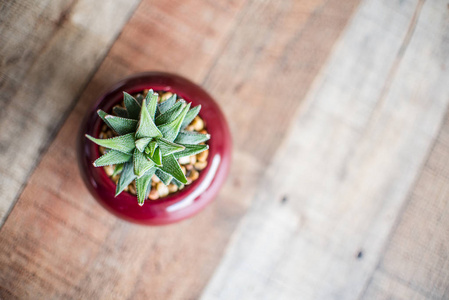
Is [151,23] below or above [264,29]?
below

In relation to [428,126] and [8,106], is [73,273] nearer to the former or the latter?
[8,106]

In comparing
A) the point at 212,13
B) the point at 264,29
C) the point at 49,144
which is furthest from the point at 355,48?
the point at 49,144

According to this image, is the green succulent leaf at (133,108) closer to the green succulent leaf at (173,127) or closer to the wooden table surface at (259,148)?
the green succulent leaf at (173,127)

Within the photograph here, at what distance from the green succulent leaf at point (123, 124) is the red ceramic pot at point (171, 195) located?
0.11 metres

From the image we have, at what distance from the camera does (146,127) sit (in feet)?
1.45

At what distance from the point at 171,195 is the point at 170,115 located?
159mm

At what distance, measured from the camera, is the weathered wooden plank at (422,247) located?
76 cm

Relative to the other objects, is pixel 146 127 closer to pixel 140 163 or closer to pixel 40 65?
pixel 140 163

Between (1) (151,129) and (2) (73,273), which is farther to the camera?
(2) (73,273)

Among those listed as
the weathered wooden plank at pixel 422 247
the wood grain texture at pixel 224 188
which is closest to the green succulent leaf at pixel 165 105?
the wood grain texture at pixel 224 188

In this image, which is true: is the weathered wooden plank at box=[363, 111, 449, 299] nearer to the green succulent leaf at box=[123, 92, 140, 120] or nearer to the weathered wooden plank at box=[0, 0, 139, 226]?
the green succulent leaf at box=[123, 92, 140, 120]

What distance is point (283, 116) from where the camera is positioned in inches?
30.3

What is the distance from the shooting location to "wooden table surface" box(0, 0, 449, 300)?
73 cm

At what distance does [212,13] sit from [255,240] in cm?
51
